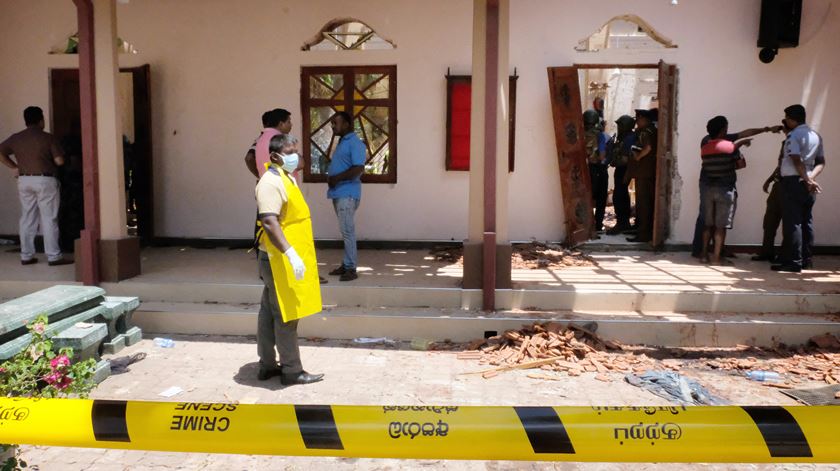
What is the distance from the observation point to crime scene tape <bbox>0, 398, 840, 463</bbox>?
5.45 ft

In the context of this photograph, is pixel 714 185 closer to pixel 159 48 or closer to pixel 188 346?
pixel 188 346

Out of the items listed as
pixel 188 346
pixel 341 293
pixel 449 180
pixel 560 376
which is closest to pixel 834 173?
pixel 449 180

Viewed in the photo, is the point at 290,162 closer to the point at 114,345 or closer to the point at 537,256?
the point at 114,345

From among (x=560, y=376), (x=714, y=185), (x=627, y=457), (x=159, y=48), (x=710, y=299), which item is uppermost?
(x=159, y=48)

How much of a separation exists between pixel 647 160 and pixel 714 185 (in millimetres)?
1546

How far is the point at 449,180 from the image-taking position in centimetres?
892

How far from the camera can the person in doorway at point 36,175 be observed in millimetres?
7473

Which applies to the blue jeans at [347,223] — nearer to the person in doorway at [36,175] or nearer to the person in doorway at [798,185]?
the person in doorway at [36,175]

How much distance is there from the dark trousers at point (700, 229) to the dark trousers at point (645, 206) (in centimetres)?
74

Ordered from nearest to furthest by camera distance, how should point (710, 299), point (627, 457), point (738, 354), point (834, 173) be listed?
point (627, 457) → point (738, 354) → point (710, 299) → point (834, 173)

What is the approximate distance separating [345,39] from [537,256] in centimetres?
401

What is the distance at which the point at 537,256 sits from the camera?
8.28 meters

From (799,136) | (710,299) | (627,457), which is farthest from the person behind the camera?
(799,136)

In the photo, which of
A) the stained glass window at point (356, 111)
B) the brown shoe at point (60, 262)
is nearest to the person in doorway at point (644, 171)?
the stained glass window at point (356, 111)
